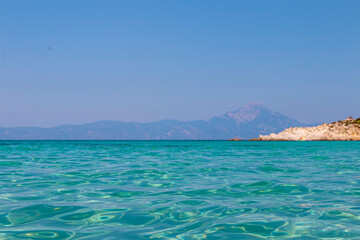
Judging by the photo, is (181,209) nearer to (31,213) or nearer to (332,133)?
(31,213)

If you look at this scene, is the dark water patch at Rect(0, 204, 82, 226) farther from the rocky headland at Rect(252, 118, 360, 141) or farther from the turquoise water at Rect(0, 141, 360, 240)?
the rocky headland at Rect(252, 118, 360, 141)

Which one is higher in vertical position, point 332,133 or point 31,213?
point 332,133

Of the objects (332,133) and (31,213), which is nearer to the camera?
(31,213)

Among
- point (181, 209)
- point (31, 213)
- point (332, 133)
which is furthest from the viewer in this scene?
point (332, 133)

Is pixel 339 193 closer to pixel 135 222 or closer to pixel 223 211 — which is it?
pixel 223 211

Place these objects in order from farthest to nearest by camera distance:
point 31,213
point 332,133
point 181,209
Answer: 1. point 332,133
2. point 181,209
3. point 31,213

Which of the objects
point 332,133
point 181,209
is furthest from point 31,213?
point 332,133

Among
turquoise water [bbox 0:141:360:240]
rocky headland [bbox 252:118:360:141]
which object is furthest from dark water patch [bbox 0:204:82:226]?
rocky headland [bbox 252:118:360:141]

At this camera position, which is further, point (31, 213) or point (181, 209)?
point (181, 209)

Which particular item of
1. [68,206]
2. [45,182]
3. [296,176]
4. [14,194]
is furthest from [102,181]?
[296,176]

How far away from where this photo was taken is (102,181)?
12.4 metres

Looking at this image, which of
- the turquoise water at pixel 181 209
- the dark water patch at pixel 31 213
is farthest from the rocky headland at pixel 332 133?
the dark water patch at pixel 31 213

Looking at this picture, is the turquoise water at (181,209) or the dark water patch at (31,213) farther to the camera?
the dark water patch at (31,213)

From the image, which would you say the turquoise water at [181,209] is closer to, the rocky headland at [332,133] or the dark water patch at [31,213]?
the dark water patch at [31,213]
